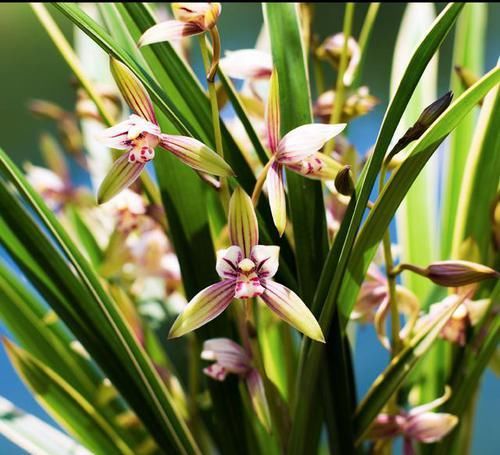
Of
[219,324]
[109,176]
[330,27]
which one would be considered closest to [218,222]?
[219,324]

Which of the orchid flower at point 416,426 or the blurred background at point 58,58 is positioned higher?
the blurred background at point 58,58

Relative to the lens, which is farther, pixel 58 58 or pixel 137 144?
pixel 58 58

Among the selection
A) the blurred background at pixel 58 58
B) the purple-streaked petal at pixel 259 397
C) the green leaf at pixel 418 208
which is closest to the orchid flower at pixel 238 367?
the purple-streaked petal at pixel 259 397

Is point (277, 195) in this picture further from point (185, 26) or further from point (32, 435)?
point (32, 435)

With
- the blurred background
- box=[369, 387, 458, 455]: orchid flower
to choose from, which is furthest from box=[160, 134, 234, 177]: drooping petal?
the blurred background

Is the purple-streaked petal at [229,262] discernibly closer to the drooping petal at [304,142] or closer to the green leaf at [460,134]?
the drooping petal at [304,142]

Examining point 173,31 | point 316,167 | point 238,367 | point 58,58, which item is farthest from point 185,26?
point 58,58

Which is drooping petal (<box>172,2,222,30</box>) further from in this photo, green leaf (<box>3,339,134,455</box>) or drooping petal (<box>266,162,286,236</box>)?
green leaf (<box>3,339,134,455</box>)
